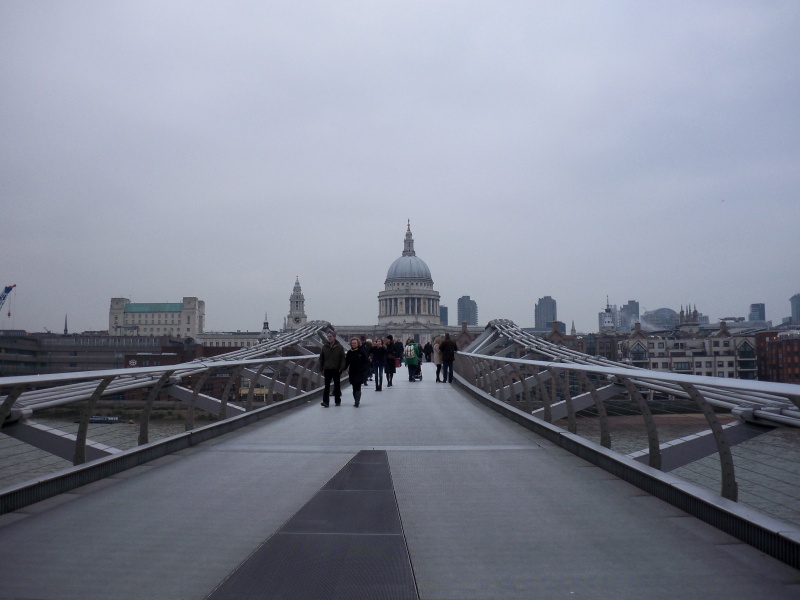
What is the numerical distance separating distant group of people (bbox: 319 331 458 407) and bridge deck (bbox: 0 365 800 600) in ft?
22.3

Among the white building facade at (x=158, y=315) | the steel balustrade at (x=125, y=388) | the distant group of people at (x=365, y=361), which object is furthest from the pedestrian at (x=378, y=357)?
the white building facade at (x=158, y=315)

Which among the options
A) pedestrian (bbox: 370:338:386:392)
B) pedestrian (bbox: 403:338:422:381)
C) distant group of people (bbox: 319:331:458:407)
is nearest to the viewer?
distant group of people (bbox: 319:331:458:407)

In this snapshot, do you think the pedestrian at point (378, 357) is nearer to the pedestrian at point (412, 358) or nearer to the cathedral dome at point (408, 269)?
the pedestrian at point (412, 358)

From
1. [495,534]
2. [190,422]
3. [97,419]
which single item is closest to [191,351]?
[190,422]

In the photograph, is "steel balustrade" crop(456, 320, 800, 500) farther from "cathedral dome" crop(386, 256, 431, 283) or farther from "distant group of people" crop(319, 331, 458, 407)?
"cathedral dome" crop(386, 256, 431, 283)

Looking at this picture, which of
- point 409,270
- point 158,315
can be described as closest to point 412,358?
point 409,270

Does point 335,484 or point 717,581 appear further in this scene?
point 335,484

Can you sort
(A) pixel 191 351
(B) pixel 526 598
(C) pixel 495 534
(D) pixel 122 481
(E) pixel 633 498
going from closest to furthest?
(B) pixel 526 598
(C) pixel 495 534
(E) pixel 633 498
(D) pixel 122 481
(A) pixel 191 351

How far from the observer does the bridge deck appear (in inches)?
148

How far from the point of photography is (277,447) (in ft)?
29.5

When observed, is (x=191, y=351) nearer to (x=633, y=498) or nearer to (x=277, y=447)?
(x=277, y=447)

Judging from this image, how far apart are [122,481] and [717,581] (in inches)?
183

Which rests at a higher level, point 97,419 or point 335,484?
point 97,419

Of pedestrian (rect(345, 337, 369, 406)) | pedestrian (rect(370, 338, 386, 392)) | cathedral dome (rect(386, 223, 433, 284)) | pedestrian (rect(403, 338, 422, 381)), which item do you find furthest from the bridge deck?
cathedral dome (rect(386, 223, 433, 284))
